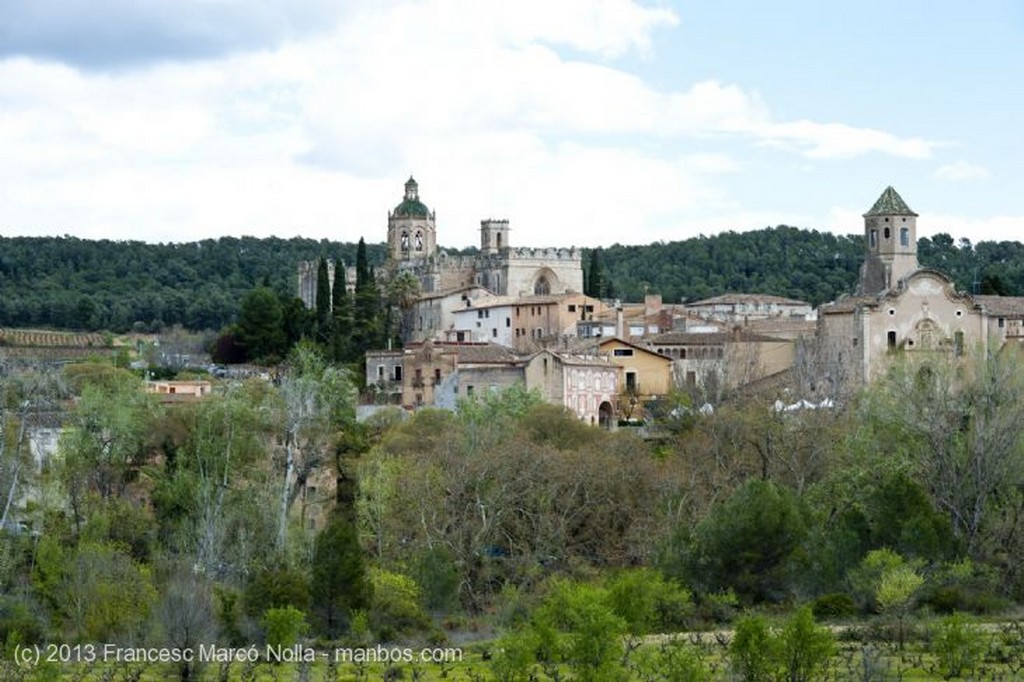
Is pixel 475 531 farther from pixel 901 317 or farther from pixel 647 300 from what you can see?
pixel 647 300

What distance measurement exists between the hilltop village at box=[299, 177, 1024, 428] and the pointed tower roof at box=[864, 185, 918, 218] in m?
0.03

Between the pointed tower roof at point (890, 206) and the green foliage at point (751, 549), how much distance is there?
31185 mm

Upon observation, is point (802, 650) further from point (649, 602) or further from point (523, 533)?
point (523, 533)

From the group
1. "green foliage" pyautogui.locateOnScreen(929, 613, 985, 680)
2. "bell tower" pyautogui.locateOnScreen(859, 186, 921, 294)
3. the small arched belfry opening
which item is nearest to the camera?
"green foliage" pyautogui.locateOnScreen(929, 613, 985, 680)

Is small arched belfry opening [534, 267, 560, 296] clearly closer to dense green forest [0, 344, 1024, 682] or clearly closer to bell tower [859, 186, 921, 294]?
bell tower [859, 186, 921, 294]

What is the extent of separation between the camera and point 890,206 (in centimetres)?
7044

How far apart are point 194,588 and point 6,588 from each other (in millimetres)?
9157

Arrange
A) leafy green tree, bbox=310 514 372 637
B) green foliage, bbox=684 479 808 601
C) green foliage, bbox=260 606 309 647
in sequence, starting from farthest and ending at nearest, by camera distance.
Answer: green foliage, bbox=684 479 808 601, leafy green tree, bbox=310 514 372 637, green foliage, bbox=260 606 309 647

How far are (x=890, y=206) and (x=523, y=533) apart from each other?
29306mm

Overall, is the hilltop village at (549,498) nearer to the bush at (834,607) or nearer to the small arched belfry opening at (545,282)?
the bush at (834,607)

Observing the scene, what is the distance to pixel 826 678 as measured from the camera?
29109 mm

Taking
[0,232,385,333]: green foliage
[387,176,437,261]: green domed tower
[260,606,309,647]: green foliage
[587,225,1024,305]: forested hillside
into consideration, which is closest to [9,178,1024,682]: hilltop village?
[260,606,309,647]: green foliage

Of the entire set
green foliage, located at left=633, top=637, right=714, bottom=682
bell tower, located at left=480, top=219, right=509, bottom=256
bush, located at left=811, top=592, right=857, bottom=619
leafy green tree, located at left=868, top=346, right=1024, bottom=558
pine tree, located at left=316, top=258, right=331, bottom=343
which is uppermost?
bell tower, located at left=480, top=219, right=509, bottom=256

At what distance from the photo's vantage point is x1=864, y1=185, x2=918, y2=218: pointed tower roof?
70188mm
